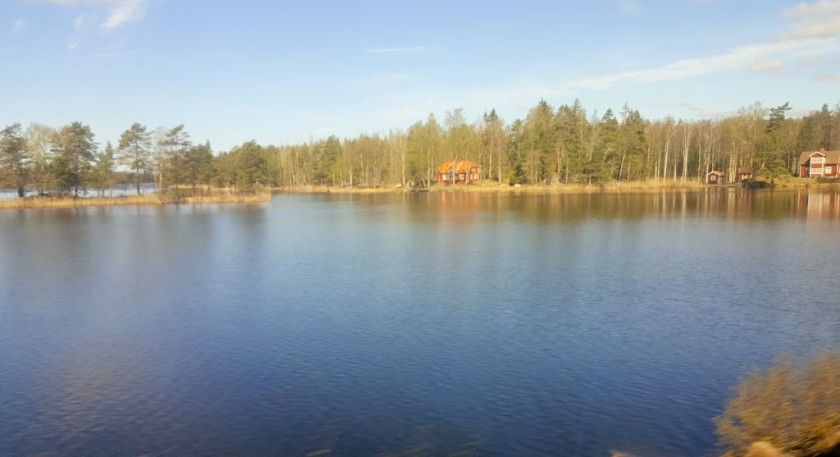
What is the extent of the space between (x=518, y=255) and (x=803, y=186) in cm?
7278

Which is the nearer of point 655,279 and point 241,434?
point 241,434

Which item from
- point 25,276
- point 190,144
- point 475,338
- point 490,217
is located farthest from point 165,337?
point 190,144

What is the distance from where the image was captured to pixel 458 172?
98.4 meters

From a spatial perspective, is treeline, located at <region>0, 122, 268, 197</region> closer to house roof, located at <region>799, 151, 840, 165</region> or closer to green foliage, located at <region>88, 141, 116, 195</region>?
green foliage, located at <region>88, 141, 116, 195</region>

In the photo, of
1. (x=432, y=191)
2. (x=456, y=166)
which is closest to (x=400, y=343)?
(x=432, y=191)

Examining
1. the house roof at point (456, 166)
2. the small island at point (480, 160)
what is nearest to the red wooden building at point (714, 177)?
the small island at point (480, 160)

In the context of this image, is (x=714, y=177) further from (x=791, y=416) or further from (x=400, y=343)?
(x=791, y=416)

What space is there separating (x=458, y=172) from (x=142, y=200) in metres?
50.3

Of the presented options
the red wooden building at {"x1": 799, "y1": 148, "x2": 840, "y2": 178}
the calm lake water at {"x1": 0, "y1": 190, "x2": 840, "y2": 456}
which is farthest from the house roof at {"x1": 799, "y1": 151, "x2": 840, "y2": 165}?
the calm lake water at {"x1": 0, "y1": 190, "x2": 840, "y2": 456}

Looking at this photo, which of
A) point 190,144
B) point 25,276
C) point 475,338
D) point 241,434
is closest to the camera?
point 241,434

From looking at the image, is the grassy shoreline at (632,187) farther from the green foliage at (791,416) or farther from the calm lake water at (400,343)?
the green foliage at (791,416)

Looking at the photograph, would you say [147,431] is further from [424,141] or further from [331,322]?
[424,141]

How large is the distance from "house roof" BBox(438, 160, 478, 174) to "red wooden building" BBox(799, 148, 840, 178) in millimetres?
49121

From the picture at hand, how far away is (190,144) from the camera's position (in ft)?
235
